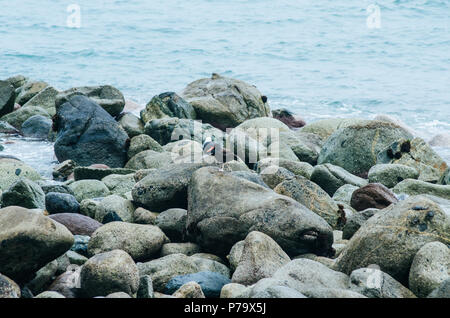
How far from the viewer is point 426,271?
446 cm

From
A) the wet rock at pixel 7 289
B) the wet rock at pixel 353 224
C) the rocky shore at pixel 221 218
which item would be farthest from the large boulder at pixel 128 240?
the wet rock at pixel 353 224

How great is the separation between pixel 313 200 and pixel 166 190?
1.64 meters

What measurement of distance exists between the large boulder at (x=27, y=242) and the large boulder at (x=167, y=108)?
7.28m

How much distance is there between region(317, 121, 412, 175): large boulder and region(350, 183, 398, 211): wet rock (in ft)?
8.77

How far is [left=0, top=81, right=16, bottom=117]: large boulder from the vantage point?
42.9 feet

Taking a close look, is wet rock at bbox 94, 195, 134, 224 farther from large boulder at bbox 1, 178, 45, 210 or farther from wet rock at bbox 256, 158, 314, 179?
wet rock at bbox 256, 158, 314, 179

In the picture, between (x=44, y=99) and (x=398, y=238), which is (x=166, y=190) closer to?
(x=398, y=238)

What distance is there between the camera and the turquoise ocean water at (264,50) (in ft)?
58.6

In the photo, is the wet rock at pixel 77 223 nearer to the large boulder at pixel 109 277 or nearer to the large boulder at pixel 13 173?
the large boulder at pixel 109 277

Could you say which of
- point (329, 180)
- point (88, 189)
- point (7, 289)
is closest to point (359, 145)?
point (329, 180)

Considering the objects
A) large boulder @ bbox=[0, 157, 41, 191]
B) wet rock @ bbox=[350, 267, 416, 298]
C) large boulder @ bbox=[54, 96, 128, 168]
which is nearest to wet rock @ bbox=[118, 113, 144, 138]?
large boulder @ bbox=[54, 96, 128, 168]

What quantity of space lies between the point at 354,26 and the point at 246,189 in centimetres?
2402

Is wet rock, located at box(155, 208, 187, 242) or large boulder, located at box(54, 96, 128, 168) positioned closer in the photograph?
wet rock, located at box(155, 208, 187, 242)

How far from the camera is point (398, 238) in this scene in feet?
15.9
